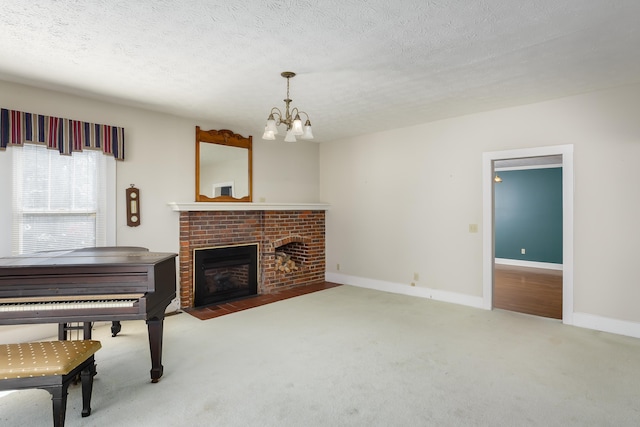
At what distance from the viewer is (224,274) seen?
16.7 feet

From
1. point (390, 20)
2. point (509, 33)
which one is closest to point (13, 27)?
point (390, 20)

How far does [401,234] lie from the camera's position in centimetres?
523

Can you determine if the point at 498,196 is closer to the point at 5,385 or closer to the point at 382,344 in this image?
the point at 382,344

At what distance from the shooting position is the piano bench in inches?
71.9

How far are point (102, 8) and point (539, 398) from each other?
3681 mm

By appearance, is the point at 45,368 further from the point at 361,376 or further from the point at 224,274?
the point at 224,274

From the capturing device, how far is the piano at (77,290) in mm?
2125

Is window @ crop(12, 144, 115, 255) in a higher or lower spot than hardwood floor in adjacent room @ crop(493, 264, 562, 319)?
higher

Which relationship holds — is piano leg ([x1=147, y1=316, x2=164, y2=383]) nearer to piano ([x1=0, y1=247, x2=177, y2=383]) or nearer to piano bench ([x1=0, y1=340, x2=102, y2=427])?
piano ([x1=0, y1=247, x2=177, y2=383])

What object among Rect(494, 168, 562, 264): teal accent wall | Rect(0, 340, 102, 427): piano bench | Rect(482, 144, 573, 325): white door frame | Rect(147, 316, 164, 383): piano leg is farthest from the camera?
Rect(494, 168, 562, 264): teal accent wall

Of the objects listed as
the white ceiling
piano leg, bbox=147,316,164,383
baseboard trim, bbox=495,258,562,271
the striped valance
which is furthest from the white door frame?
the striped valance

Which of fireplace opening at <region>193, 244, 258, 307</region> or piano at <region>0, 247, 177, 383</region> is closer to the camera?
piano at <region>0, 247, 177, 383</region>

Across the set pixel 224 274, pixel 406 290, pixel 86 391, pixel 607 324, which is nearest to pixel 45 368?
pixel 86 391

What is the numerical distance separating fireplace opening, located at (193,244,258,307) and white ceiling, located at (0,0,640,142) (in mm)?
2012
